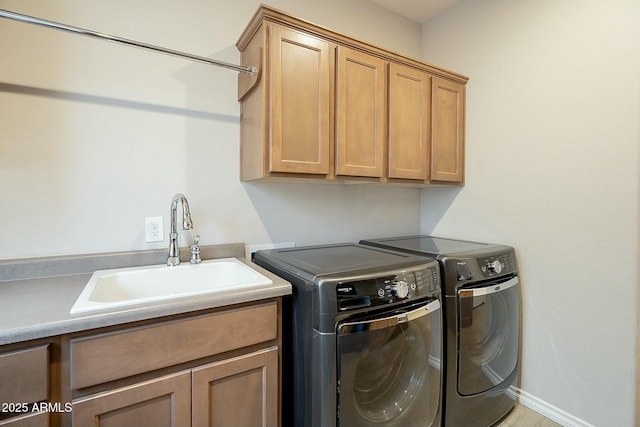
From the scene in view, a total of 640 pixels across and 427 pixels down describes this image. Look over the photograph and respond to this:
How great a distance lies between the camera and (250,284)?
3.73 ft

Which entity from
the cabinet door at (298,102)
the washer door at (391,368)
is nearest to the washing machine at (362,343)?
the washer door at (391,368)

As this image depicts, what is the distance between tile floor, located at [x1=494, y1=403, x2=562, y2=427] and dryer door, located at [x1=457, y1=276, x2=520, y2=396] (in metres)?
0.27

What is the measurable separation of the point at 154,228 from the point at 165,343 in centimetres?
71

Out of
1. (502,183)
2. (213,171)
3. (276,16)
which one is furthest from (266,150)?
(502,183)

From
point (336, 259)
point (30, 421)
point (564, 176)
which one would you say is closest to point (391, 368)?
point (336, 259)

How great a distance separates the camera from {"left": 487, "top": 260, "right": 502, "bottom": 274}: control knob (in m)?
1.60

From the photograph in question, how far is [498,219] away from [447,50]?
1.32 m

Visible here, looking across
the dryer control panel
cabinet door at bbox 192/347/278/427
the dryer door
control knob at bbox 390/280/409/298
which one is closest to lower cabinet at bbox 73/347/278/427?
cabinet door at bbox 192/347/278/427

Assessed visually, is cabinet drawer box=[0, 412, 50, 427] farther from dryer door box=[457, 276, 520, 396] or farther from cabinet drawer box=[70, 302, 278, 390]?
dryer door box=[457, 276, 520, 396]

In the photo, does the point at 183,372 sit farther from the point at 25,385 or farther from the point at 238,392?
the point at 25,385

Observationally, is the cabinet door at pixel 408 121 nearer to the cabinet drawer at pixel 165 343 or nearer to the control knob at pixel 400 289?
the control knob at pixel 400 289

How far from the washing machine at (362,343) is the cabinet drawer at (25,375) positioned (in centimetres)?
78

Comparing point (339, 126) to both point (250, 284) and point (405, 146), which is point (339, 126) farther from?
point (250, 284)

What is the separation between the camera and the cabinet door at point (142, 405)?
0.87 m
